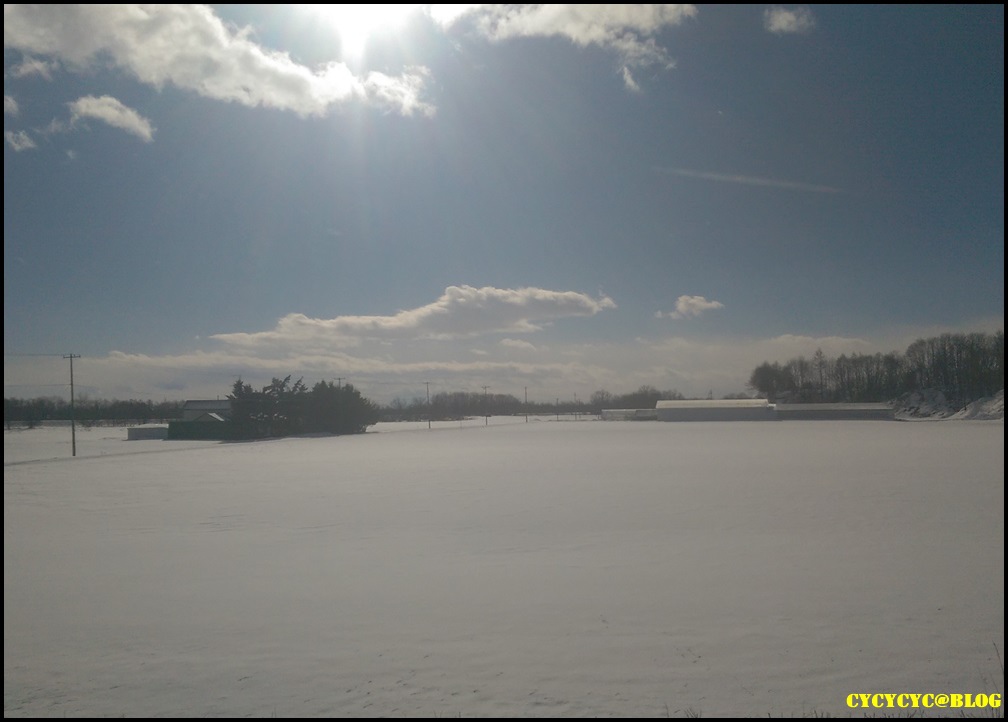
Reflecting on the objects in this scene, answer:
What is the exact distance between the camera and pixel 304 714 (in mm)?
6676

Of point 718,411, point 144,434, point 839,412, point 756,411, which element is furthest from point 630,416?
point 144,434

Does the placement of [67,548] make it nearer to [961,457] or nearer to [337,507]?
[337,507]

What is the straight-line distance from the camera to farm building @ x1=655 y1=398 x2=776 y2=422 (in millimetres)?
109312

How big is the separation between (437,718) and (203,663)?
3.28 m

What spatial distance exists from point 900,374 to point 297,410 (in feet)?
381

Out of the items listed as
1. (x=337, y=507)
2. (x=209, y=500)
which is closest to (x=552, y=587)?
(x=337, y=507)

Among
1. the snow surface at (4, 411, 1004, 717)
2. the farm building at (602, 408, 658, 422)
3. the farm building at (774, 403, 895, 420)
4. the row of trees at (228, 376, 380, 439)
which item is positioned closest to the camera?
the snow surface at (4, 411, 1004, 717)

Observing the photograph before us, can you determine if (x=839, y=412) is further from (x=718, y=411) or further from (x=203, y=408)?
(x=203, y=408)

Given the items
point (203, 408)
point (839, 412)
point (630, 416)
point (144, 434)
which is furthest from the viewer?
point (630, 416)

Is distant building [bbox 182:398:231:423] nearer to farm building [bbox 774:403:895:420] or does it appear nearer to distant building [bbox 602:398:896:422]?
distant building [bbox 602:398:896:422]

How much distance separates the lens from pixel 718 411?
111 m

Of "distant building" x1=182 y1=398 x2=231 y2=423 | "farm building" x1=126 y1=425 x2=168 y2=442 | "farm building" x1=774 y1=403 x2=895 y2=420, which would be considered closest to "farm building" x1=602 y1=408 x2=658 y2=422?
"farm building" x1=774 y1=403 x2=895 y2=420

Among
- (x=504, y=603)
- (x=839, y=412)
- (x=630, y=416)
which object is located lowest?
(x=630, y=416)

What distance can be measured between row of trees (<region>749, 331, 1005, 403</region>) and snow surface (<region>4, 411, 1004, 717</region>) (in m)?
105
